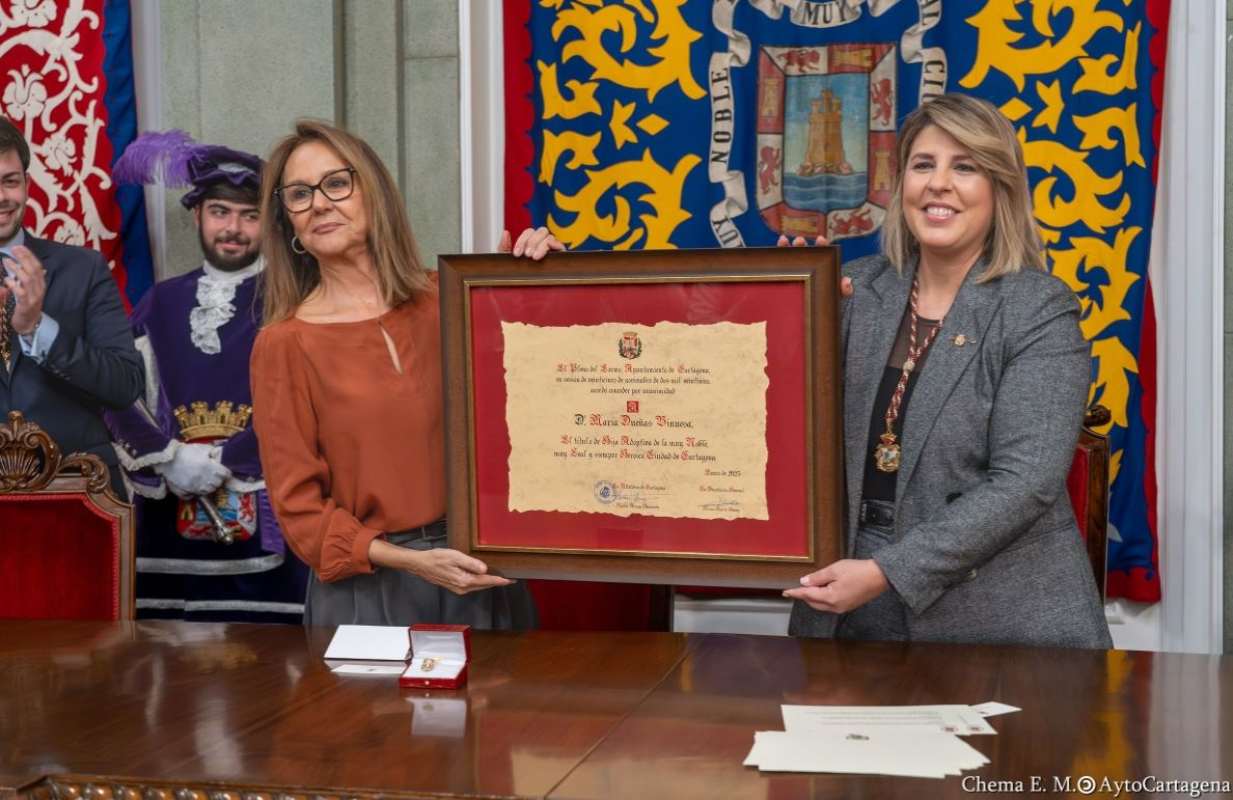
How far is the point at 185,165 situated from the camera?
372 centimetres

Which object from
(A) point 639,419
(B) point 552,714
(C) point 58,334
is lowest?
(B) point 552,714

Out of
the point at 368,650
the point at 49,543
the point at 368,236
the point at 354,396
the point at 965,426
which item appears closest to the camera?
the point at 368,650

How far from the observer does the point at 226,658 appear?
2197 millimetres

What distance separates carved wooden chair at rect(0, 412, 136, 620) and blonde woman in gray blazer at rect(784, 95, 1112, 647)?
158 cm

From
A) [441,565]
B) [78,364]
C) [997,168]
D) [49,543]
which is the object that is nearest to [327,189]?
[441,565]

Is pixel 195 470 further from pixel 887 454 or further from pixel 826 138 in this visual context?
pixel 887 454

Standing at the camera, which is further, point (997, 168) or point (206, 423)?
point (206, 423)

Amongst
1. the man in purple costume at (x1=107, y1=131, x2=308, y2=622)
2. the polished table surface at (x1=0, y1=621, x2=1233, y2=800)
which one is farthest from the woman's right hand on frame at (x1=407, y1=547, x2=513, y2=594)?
the man in purple costume at (x1=107, y1=131, x2=308, y2=622)

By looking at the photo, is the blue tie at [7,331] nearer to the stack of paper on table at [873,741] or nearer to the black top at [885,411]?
the black top at [885,411]

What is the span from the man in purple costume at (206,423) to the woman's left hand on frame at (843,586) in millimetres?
1929

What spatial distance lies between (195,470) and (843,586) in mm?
2192

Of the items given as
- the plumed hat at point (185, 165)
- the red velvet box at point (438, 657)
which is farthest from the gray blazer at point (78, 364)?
the red velvet box at point (438, 657)

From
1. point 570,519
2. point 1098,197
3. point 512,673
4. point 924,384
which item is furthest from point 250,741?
point 1098,197

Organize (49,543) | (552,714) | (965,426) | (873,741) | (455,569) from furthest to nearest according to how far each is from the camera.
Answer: (49,543) < (455,569) < (965,426) < (552,714) < (873,741)
